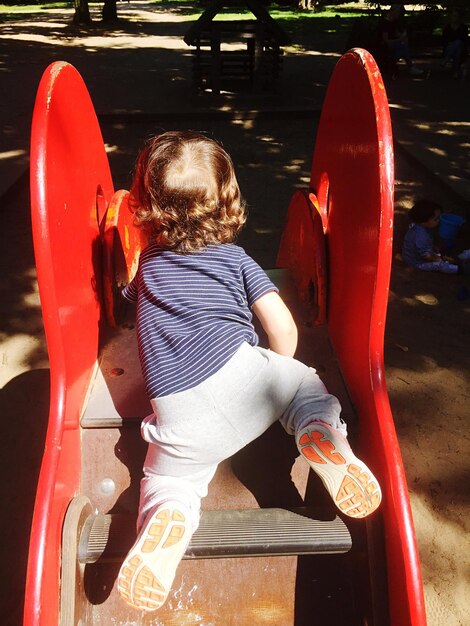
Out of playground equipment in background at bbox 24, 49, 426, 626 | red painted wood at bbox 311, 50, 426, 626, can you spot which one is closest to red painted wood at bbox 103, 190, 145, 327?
playground equipment in background at bbox 24, 49, 426, 626

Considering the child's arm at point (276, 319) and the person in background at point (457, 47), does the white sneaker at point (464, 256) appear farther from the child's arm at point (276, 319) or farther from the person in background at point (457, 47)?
the person in background at point (457, 47)

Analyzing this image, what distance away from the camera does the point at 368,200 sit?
5.82ft

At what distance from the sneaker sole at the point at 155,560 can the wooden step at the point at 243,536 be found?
0.45 ft

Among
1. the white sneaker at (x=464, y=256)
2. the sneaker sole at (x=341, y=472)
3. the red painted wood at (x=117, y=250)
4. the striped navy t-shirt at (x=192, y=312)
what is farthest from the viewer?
the white sneaker at (x=464, y=256)

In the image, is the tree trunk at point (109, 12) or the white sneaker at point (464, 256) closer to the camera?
the white sneaker at point (464, 256)

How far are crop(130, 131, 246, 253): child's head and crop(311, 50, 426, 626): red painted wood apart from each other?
44 cm

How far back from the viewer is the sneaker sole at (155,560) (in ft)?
4.28

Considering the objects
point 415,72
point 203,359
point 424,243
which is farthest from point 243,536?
point 415,72

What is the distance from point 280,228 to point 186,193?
121 inches

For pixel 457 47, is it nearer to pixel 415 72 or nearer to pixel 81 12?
pixel 415 72

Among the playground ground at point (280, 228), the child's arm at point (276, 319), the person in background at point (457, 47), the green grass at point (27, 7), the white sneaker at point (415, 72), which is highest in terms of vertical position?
the green grass at point (27, 7)

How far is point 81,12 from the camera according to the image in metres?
16.2

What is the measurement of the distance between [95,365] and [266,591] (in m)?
1.00

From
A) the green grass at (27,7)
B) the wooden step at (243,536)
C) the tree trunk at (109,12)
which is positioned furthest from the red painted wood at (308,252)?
the green grass at (27,7)
